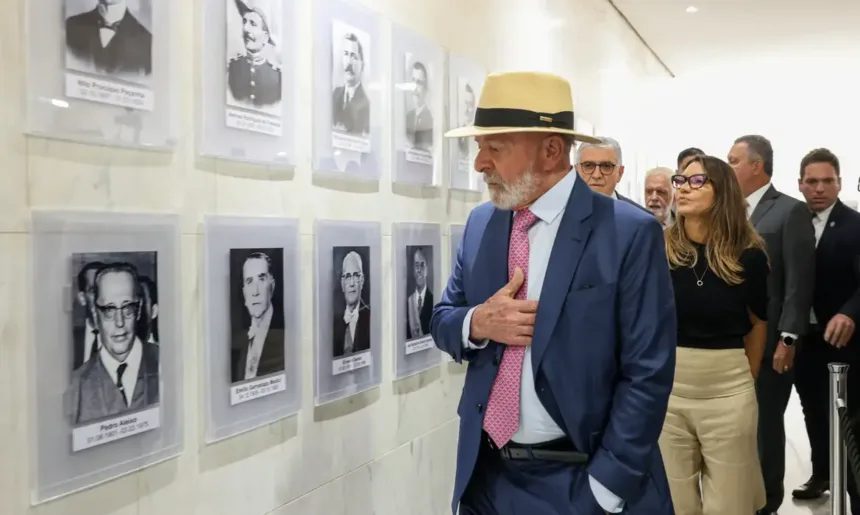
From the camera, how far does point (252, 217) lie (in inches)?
82.0

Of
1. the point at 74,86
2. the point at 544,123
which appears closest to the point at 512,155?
the point at 544,123

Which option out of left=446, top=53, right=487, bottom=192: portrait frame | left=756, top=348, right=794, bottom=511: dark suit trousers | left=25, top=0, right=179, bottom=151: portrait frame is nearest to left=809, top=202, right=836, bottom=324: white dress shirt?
left=756, top=348, right=794, bottom=511: dark suit trousers

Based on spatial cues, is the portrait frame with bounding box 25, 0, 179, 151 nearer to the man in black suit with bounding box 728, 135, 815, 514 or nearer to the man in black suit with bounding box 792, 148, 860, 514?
the man in black suit with bounding box 728, 135, 815, 514

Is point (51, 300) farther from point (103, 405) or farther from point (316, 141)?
point (316, 141)

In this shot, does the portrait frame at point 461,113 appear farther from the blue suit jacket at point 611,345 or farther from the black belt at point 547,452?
the black belt at point 547,452

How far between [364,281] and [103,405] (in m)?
1.18

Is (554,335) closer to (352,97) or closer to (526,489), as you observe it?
(526,489)

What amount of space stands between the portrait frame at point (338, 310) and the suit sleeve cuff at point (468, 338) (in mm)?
642

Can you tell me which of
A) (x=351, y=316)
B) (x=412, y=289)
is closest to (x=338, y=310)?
(x=351, y=316)

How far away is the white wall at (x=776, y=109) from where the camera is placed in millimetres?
9039

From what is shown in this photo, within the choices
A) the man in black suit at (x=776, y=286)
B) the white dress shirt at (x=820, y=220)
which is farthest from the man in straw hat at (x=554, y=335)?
the white dress shirt at (x=820, y=220)

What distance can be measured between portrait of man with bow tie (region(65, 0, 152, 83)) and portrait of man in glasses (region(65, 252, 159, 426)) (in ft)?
1.35

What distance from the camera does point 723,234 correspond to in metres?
3.12

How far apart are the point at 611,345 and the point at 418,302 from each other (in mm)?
1359
